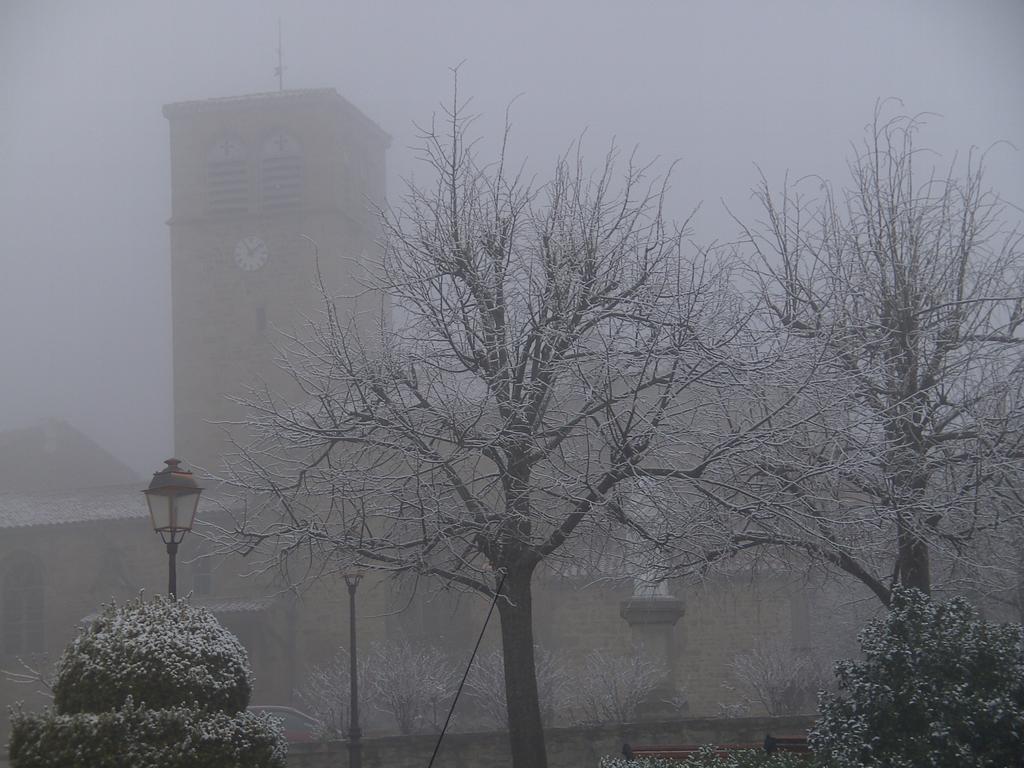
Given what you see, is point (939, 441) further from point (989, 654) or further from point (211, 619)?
point (211, 619)

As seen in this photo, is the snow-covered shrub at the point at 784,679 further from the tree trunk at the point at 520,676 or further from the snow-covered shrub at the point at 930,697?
the snow-covered shrub at the point at 930,697

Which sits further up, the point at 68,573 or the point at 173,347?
the point at 173,347

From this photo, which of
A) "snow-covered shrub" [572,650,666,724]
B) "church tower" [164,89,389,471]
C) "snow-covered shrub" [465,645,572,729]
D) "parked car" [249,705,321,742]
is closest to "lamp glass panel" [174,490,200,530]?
"snow-covered shrub" [572,650,666,724]

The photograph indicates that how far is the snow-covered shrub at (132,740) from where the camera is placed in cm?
759

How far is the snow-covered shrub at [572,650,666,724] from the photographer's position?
19.4 metres

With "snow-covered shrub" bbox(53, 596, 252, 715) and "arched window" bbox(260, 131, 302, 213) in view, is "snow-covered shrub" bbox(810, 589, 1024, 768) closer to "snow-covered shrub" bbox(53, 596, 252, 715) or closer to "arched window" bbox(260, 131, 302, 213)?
"snow-covered shrub" bbox(53, 596, 252, 715)

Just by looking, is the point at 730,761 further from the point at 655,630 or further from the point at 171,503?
the point at 655,630

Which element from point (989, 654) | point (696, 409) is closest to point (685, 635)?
point (696, 409)

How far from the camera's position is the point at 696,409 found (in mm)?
10945

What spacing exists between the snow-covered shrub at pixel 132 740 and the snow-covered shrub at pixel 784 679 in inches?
499

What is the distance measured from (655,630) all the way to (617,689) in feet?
4.62

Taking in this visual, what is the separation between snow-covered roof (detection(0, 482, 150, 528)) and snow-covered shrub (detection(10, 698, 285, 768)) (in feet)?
82.0

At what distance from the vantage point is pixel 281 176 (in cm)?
4338

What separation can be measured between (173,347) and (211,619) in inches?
1420
